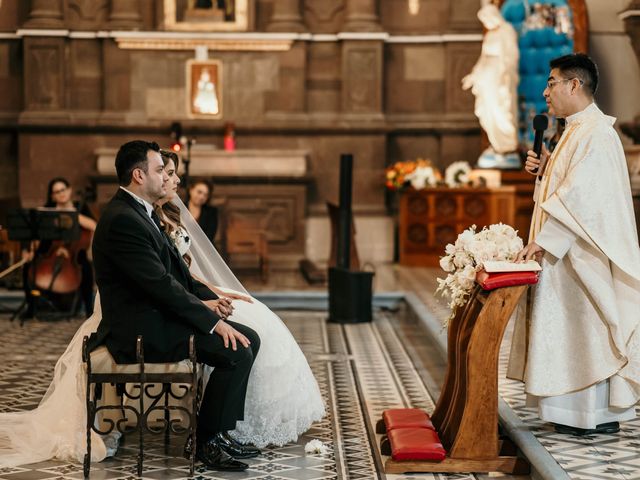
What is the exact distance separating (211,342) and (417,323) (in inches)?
196

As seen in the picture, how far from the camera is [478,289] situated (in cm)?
523

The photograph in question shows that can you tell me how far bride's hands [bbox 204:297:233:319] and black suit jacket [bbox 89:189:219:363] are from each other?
8.0 inches

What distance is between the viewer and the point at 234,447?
534 centimetres

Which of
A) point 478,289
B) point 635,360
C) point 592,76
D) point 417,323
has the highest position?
point 592,76

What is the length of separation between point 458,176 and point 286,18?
3100 mm

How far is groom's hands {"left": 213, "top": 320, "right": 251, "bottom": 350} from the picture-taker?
201 inches

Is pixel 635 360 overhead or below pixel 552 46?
below

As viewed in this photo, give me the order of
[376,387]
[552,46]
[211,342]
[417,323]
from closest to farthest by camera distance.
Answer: [211,342] < [376,387] < [417,323] < [552,46]

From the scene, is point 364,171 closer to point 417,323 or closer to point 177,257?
point 417,323

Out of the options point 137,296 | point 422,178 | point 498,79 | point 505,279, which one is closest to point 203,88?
point 422,178

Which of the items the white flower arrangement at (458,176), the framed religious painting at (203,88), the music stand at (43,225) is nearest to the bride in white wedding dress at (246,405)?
the music stand at (43,225)

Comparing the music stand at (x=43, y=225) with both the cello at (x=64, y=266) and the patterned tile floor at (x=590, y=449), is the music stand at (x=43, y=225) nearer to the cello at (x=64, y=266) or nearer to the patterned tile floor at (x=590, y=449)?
the cello at (x=64, y=266)

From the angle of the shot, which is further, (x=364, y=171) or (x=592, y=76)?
(x=364, y=171)

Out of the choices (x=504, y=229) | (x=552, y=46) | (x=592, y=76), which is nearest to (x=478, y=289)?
(x=504, y=229)
